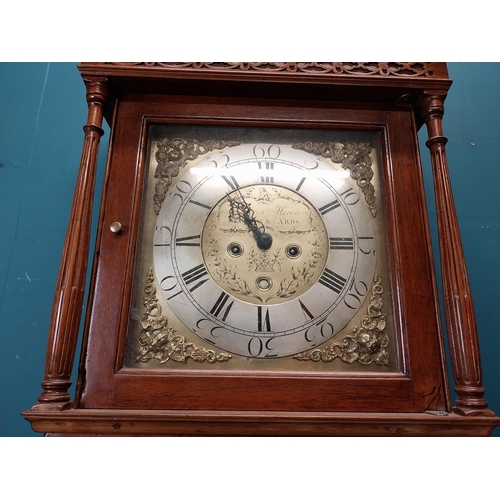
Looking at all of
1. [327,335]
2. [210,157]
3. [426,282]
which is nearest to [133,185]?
[210,157]

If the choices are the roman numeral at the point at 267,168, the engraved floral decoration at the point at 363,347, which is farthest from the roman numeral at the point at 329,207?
the engraved floral decoration at the point at 363,347

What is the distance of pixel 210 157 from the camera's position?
98cm

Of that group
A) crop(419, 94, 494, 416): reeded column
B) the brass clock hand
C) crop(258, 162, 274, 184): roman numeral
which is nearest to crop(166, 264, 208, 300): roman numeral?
the brass clock hand

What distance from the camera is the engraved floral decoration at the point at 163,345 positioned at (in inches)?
33.5

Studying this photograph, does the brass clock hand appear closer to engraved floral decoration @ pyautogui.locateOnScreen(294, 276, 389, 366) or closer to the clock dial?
the clock dial

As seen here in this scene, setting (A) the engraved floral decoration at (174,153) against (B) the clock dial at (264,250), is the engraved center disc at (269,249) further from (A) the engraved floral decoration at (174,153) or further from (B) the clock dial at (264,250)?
(A) the engraved floral decoration at (174,153)

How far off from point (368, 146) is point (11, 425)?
1.05m

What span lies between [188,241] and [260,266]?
156 millimetres

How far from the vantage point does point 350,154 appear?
1.00 m

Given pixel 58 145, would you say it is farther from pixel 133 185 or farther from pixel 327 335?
pixel 327 335

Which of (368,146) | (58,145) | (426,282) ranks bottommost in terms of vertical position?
(426,282)

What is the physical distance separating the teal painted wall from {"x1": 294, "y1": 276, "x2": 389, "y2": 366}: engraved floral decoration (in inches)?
17.2

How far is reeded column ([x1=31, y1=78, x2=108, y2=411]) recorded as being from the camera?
761mm

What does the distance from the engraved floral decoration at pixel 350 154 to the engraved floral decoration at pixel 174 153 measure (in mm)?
173
